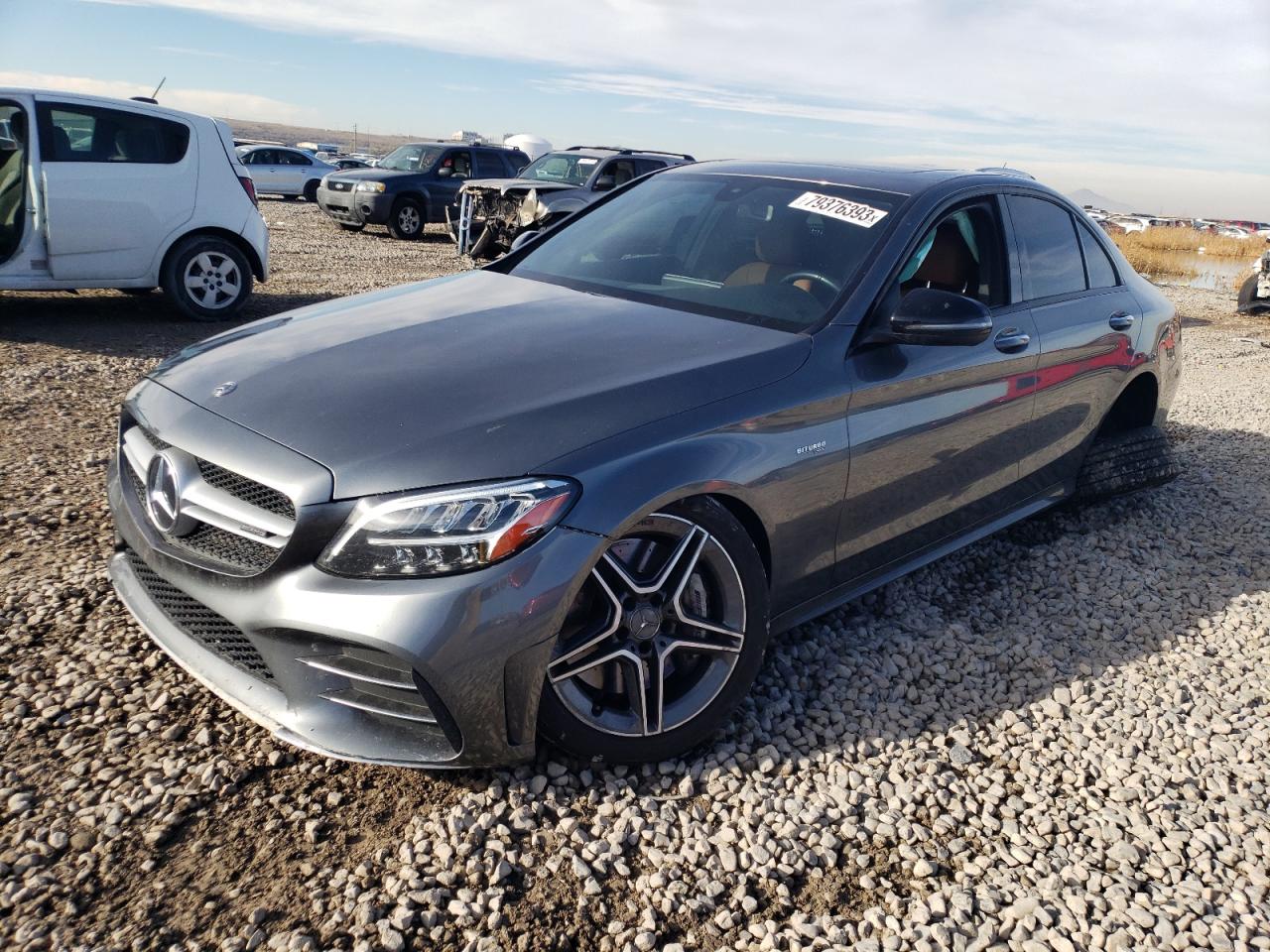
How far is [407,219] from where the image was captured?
17.6m

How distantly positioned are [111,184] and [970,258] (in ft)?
21.9

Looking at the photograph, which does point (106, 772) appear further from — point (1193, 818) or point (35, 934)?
point (1193, 818)

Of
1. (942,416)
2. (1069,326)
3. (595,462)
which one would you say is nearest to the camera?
(595,462)

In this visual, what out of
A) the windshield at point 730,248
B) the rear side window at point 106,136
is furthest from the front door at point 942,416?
the rear side window at point 106,136

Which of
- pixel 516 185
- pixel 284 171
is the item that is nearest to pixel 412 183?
pixel 516 185

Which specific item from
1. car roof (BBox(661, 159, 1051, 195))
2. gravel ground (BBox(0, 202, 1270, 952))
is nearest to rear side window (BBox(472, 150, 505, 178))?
car roof (BBox(661, 159, 1051, 195))

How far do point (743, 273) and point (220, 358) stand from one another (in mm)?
1769

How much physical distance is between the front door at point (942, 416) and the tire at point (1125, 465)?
67 cm

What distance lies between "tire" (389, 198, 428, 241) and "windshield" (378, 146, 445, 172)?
0.72 m

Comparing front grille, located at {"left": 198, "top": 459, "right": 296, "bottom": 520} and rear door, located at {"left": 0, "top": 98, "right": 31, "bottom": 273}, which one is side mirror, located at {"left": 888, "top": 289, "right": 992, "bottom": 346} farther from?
rear door, located at {"left": 0, "top": 98, "right": 31, "bottom": 273}

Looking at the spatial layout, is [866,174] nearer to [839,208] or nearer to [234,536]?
[839,208]

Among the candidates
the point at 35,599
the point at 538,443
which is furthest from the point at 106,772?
the point at 538,443

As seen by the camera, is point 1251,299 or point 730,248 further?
point 1251,299

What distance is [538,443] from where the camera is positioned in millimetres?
2416
